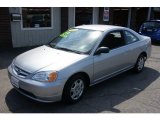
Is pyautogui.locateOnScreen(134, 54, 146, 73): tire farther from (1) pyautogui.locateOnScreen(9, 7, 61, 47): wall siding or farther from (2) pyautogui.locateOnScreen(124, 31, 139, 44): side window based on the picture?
(1) pyautogui.locateOnScreen(9, 7, 61, 47): wall siding

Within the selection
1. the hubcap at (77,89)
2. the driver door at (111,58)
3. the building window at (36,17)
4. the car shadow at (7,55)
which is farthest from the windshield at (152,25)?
the hubcap at (77,89)

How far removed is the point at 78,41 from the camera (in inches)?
191

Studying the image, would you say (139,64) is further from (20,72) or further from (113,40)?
(20,72)

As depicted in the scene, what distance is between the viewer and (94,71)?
454cm

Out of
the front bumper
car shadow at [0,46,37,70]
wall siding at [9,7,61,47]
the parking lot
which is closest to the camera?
the front bumper

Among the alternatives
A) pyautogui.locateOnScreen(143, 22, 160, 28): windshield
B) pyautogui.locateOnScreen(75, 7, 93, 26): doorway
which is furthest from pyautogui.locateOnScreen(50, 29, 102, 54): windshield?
pyautogui.locateOnScreen(143, 22, 160, 28): windshield

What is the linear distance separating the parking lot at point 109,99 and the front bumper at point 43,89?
0.32 metres

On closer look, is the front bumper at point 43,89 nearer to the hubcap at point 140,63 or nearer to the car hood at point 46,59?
the car hood at point 46,59

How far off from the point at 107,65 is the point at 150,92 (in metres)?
1.23

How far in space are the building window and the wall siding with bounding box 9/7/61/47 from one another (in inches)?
10.0

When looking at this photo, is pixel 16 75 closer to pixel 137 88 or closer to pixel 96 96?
pixel 96 96

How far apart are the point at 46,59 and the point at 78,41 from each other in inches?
38.6

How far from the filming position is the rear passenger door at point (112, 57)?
4648 millimetres

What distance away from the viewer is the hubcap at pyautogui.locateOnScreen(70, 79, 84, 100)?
4180 mm
